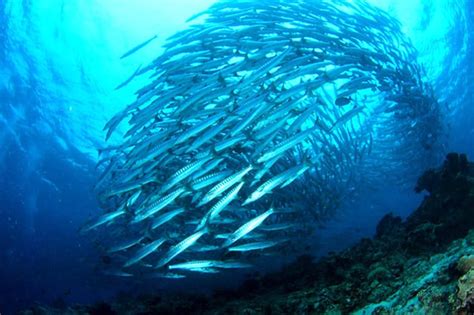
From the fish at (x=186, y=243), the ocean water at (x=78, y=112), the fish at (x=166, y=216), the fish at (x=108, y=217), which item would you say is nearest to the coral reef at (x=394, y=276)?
the fish at (x=186, y=243)

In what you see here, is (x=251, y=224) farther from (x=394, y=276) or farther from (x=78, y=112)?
(x=78, y=112)

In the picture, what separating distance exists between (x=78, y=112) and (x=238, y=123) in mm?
16188

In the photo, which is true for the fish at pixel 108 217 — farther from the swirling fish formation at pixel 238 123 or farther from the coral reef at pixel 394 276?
the coral reef at pixel 394 276

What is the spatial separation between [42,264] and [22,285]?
2675mm

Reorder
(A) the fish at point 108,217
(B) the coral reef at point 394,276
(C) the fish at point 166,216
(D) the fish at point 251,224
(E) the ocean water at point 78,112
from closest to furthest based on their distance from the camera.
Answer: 1. (B) the coral reef at point 394,276
2. (D) the fish at point 251,224
3. (C) the fish at point 166,216
4. (A) the fish at point 108,217
5. (E) the ocean water at point 78,112

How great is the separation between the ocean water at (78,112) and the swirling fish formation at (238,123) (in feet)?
11.2

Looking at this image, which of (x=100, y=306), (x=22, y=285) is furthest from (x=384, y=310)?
(x=22, y=285)

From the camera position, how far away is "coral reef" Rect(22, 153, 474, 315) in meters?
2.98

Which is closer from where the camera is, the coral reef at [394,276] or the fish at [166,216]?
the coral reef at [394,276]

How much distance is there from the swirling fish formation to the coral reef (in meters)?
0.93

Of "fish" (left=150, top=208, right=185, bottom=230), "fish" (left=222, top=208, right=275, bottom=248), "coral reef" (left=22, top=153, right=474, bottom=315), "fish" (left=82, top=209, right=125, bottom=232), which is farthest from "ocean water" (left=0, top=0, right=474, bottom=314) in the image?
"fish" (left=222, top=208, right=275, bottom=248)

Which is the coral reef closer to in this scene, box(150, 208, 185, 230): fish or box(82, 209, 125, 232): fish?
box(150, 208, 185, 230): fish

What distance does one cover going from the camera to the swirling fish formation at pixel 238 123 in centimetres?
610

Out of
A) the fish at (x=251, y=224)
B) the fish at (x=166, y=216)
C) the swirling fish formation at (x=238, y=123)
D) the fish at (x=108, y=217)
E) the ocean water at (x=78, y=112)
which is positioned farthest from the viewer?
the ocean water at (x=78, y=112)
